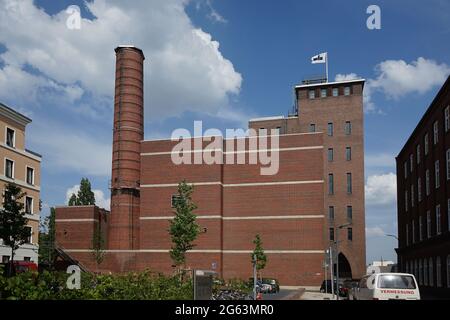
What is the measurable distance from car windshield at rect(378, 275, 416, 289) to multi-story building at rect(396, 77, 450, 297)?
22139mm

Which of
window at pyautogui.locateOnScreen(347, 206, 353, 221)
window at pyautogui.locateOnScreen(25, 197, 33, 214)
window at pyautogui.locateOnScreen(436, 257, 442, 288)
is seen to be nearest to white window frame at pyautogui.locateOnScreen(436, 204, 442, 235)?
window at pyautogui.locateOnScreen(436, 257, 442, 288)

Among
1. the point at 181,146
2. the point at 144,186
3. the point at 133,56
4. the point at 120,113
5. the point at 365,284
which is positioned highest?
the point at 133,56

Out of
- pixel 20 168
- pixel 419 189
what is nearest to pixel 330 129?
pixel 419 189

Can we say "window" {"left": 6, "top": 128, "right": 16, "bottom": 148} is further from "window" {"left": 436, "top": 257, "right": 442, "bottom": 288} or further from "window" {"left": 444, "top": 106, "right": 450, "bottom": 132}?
"window" {"left": 436, "top": 257, "right": 442, "bottom": 288}

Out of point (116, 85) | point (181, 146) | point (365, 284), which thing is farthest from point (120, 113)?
point (365, 284)

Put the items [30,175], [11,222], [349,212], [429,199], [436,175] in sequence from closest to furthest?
[11,222] → [436,175] → [429,199] → [30,175] → [349,212]

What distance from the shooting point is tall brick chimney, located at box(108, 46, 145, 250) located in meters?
65.3

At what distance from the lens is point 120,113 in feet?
Answer: 216

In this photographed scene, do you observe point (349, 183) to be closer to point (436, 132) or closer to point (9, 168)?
point (436, 132)

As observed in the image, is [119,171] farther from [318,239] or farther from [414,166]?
[414,166]

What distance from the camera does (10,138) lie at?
47.2 metres

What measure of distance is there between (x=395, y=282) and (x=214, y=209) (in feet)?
142

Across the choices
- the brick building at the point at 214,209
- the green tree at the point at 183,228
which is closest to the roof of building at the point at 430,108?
the brick building at the point at 214,209
